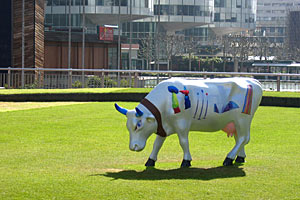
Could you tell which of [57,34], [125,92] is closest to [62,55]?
[57,34]

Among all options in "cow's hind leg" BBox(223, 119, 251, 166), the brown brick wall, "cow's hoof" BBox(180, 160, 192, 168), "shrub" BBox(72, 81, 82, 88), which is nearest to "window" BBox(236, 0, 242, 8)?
the brown brick wall

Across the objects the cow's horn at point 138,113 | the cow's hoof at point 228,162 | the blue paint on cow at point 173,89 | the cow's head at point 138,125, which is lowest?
the cow's hoof at point 228,162

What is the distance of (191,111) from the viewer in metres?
11.1

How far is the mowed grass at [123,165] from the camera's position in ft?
30.7

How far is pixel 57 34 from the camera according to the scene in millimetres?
60031

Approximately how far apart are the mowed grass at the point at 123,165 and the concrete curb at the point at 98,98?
24.9ft

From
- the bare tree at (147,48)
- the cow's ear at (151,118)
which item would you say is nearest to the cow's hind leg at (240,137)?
the cow's ear at (151,118)

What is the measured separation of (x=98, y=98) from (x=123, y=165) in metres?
16.5

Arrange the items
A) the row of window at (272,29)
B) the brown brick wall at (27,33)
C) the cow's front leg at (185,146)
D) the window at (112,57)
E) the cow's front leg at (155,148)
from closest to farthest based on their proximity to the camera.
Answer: the cow's front leg at (185,146) → the cow's front leg at (155,148) → the brown brick wall at (27,33) → the window at (112,57) → the row of window at (272,29)

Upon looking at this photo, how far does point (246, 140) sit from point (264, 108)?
14133 mm

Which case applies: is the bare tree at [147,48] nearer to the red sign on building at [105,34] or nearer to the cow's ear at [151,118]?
the red sign on building at [105,34]

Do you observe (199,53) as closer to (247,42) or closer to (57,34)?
(247,42)

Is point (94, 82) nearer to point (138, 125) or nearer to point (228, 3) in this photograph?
point (138, 125)

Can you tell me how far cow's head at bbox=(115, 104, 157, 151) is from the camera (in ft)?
35.1
